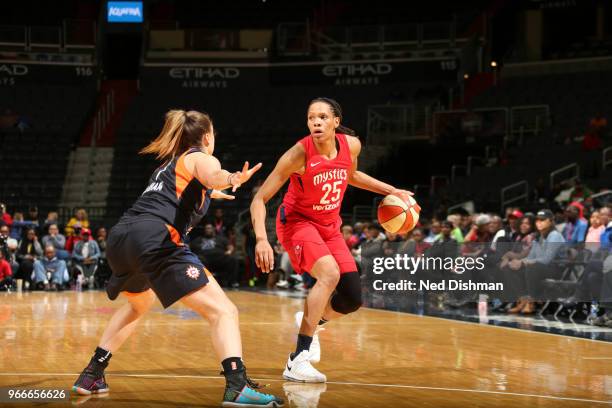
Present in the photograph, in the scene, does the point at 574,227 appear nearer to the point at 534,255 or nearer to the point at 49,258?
the point at 534,255

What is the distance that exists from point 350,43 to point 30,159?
997cm

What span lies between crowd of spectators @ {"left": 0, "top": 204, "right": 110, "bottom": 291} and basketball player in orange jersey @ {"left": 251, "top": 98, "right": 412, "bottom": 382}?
11.3m

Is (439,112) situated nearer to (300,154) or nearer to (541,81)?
(541,81)

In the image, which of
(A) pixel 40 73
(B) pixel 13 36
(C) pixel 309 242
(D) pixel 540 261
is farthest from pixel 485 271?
Result: (B) pixel 13 36

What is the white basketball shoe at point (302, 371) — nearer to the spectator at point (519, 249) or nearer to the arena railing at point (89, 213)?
the spectator at point (519, 249)

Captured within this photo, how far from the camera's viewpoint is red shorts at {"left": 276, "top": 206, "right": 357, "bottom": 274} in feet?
20.6

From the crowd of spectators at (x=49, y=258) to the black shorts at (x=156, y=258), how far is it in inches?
472

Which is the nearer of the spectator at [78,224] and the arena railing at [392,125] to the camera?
the spectator at [78,224]

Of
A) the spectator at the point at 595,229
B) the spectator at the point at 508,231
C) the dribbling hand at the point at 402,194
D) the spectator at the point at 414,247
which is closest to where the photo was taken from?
the dribbling hand at the point at 402,194

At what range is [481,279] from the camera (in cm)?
1238

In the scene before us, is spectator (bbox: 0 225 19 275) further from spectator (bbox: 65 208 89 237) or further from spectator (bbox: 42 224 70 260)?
spectator (bbox: 65 208 89 237)

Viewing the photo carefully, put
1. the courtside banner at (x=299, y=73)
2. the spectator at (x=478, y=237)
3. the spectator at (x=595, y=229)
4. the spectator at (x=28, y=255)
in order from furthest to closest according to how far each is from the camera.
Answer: the courtside banner at (x=299, y=73) → the spectator at (x=28, y=255) → the spectator at (x=478, y=237) → the spectator at (x=595, y=229)

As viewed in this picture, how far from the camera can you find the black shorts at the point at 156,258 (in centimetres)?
507

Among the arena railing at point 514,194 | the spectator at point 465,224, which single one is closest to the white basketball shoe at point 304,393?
the spectator at point 465,224
